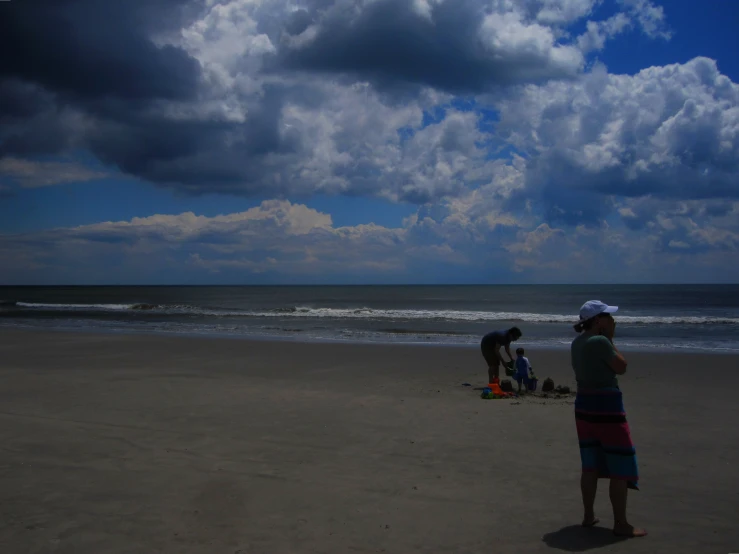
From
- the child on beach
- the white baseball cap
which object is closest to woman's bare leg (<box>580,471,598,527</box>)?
the white baseball cap

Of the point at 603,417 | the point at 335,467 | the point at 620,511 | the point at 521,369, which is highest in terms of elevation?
the point at 603,417

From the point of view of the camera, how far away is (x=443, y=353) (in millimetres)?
17000

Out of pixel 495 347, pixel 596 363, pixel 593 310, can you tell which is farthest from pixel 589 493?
pixel 495 347

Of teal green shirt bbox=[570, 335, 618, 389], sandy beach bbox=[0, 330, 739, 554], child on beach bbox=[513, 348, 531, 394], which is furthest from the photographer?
child on beach bbox=[513, 348, 531, 394]

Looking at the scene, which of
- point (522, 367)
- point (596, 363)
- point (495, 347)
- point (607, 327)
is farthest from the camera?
point (495, 347)

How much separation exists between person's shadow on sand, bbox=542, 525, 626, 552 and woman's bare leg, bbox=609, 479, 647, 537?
62mm

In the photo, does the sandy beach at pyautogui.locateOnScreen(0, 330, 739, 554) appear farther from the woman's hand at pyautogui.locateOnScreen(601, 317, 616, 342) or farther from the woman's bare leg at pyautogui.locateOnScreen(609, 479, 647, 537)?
the woman's hand at pyautogui.locateOnScreen(601, 317, 616, 342)

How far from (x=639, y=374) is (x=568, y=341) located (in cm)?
885

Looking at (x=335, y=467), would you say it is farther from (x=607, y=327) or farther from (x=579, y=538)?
(x=607, y=327)

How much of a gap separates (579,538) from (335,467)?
8.41 ft

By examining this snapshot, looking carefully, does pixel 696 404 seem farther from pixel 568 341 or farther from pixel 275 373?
pixel 568 341

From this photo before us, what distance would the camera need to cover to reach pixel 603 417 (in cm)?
425

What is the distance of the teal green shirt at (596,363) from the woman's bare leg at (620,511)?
741 millimetres

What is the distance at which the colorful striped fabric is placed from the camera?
4215 mm
